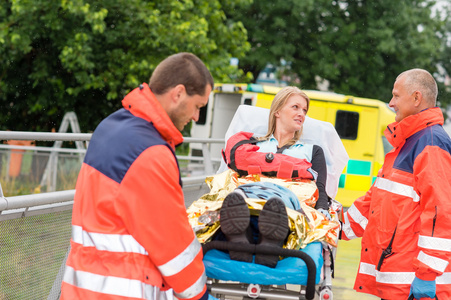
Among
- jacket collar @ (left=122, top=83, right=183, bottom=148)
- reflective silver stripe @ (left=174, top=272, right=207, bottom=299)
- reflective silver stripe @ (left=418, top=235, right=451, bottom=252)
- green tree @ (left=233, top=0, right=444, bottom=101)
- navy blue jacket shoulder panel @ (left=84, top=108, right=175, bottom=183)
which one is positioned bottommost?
reflective silver stripe @ (left=174, top=272, right=207, bottom=299)

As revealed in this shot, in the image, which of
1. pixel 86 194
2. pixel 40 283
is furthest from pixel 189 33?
pixel 86 194

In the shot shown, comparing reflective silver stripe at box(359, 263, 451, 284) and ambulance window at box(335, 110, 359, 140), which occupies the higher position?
ambulance window at box(335, 110, 359, 140)

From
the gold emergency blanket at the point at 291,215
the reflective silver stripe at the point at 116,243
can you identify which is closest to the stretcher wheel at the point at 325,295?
the gold emergency blanket at the point at 291,215

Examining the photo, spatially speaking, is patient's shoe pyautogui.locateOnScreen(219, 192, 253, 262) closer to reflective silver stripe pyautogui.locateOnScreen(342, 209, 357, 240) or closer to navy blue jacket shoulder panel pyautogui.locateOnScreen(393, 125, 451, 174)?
navy blue jacket shoulder panel pyautogui.locateOnScreen(393, 125, 451, 174)

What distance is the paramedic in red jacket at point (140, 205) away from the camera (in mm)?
2484

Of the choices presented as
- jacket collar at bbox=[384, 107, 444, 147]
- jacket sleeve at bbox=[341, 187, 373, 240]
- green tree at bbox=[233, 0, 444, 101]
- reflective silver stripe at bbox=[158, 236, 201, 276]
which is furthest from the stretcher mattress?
green tree at bbox=[233, 0, 444, 101]

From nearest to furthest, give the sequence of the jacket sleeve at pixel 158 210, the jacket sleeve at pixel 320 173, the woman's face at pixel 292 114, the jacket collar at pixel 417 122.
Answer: the jacket sleeve at pixel 158 210
the jacket collar at pixel 417 122
the jacket sleeve at pixel 320 173
the woman's face at pixel 292 114

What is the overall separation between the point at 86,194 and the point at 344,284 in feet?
17.4

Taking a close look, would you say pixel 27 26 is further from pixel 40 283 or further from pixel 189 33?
pixel 40 283

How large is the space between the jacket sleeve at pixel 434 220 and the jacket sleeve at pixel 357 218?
812 millimetres

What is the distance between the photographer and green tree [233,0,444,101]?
24.9m

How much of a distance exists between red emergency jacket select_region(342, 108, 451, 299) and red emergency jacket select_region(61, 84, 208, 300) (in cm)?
152

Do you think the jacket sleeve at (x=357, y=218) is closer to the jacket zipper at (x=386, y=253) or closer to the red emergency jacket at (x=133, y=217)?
the jacket zipper at (x=386, y=253)

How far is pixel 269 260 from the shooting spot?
3158mm
